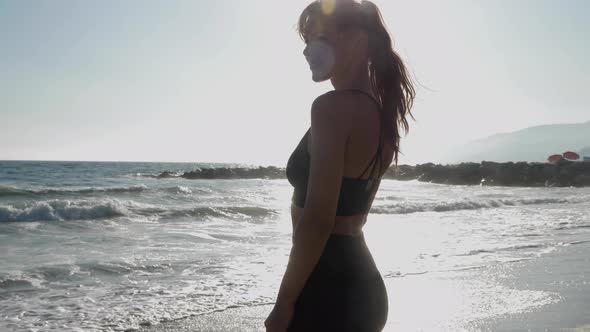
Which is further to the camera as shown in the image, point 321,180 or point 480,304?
point 480,304

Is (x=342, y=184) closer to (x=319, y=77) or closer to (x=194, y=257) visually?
(x=319, y=77)

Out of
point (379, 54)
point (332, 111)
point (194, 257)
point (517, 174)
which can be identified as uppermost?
point (379, 54)

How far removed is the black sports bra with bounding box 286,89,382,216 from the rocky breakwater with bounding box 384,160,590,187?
3009 cm

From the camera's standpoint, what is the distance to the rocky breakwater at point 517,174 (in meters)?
32.8

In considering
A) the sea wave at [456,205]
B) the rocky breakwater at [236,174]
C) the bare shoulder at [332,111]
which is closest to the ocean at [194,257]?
the sea wave at [456,205]

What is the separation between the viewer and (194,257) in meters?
7.85

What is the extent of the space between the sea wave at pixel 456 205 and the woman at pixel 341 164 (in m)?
16.3

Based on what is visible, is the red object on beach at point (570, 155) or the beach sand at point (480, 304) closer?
the beach sand at point (480, 304)

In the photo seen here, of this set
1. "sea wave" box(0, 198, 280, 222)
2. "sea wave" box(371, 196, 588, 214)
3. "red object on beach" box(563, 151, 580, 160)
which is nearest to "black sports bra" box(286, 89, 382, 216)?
"sea wave" box(0, 198, 280, 222)

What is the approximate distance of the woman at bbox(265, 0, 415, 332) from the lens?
147 centimetres

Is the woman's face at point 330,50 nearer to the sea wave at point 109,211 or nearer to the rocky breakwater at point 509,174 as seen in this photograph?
the sea wave at point 109,211

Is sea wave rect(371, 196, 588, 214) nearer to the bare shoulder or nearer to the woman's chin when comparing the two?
the woman's chin

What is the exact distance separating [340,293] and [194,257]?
21.3ft

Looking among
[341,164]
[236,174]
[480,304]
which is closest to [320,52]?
[341,164]
